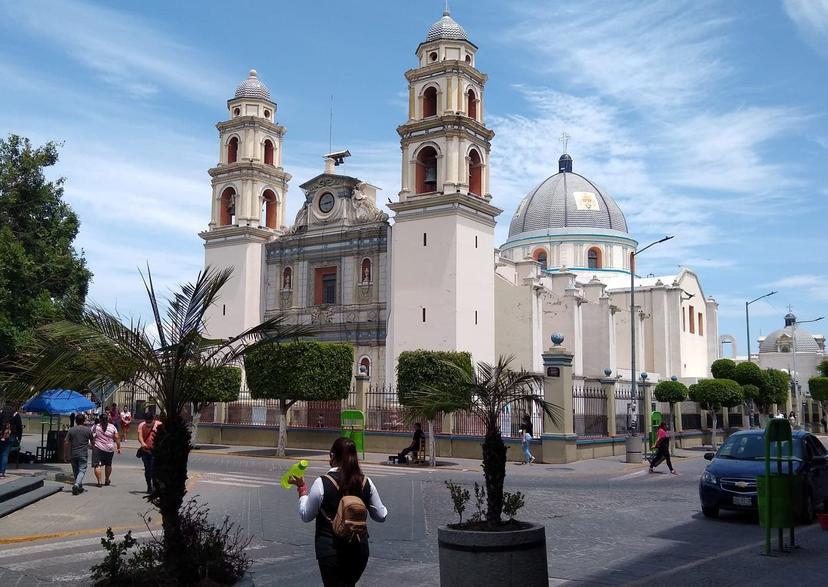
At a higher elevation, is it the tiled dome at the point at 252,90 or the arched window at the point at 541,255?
the tiled dome at the point at 252,90

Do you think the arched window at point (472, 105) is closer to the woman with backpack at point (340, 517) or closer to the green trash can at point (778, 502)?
the green trash can at point (778, 502)

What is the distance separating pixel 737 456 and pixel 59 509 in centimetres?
1139

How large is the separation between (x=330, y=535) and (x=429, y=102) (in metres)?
35.1

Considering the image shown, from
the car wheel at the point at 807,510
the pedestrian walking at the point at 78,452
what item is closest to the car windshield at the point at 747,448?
the car wheel at the point at 807,510

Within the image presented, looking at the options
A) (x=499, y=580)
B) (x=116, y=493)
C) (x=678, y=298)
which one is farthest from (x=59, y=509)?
(x=678, y=298)

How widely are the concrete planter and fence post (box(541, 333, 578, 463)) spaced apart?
17479 mm

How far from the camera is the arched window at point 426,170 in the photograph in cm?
3778

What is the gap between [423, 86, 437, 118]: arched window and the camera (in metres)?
38.6

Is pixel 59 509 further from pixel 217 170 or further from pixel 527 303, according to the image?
pixel 217 170

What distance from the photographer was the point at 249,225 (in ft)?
143

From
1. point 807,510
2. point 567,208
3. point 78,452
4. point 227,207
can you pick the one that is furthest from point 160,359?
point 567,208

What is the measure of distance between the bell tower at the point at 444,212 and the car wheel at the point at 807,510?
73.5 ft

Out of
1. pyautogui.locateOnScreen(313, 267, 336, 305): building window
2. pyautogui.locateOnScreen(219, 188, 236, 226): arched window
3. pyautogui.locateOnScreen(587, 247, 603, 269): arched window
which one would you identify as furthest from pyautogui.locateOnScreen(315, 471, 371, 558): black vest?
pyautogui.locateOnScreen(587, 247, 603, 269): arched window

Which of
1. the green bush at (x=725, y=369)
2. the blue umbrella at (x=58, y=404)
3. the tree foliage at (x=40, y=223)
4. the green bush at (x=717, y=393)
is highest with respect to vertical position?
the tree foliage at (x=40, y=223)
